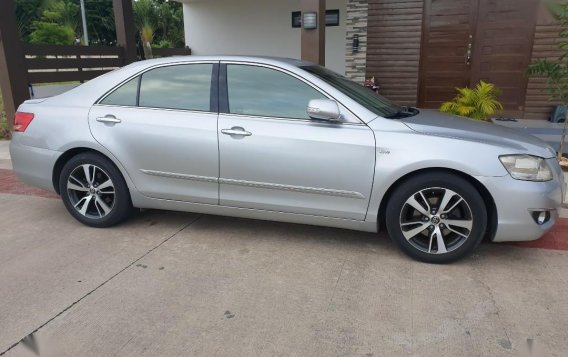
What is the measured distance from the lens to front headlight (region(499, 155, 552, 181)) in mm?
3197

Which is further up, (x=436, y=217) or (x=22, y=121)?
(x=22, y=121)

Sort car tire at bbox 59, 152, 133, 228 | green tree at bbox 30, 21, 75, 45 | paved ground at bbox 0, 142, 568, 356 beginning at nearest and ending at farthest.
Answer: paved ground at bbox 0, 142, 568, 356
car tire at bbox 59, 152, 133, 228
green tree at bbox 30, 21, 75, 45

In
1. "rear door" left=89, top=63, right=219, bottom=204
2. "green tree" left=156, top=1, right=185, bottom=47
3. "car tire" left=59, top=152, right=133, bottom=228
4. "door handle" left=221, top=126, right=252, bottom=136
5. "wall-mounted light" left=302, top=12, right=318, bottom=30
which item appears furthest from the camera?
Result: "green tree" left=156, top=1, right=185, bottom=47

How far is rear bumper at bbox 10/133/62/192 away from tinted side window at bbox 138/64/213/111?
105cm

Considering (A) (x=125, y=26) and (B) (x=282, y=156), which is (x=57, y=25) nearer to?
(A) (x=125, y=26)

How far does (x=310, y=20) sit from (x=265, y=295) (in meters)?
4.28

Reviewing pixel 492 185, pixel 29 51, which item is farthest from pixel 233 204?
pixel 29 51

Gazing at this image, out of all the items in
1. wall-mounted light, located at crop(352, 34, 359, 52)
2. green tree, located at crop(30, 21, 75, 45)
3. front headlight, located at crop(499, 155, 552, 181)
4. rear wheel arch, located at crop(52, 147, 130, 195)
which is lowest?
rear wheel arch, located at crop(52, 147, 130, 195)

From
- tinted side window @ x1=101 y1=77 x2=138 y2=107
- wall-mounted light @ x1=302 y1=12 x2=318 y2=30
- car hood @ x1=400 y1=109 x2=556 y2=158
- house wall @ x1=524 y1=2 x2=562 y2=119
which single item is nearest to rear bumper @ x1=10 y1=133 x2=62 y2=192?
tinted side window @ x1=101 y1=77 x2=138 y2=107

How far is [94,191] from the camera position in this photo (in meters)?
4.12

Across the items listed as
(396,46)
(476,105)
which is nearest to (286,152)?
(476,105)

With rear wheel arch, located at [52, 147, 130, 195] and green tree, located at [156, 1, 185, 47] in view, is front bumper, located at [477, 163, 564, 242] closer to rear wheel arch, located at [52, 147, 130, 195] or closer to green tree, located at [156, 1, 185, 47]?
rear wheel arch, located at [52, 147, 130, 195]

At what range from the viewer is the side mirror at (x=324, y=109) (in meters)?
3.34

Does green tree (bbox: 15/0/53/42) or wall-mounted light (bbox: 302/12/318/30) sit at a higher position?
green tree (bbox: 15/0/53/42)
